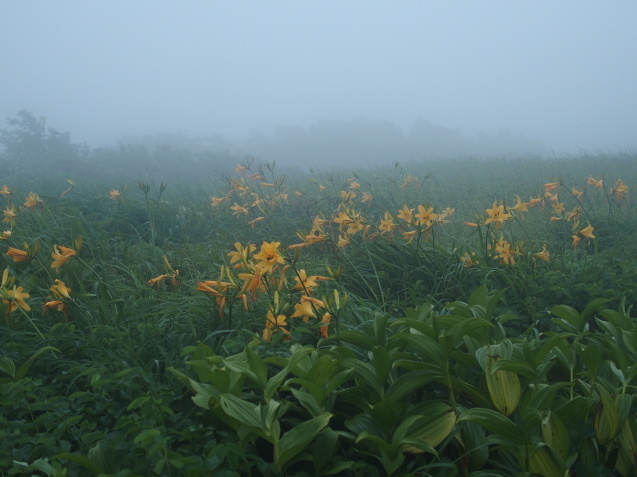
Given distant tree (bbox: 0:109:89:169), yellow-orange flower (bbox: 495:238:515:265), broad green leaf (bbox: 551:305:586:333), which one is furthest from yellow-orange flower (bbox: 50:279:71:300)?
distant tree (bbox: 0:109:89:169)

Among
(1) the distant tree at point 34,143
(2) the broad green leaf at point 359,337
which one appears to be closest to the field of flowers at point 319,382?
(2) the broad green leaf at point 359,337

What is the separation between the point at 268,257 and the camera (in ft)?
5.63

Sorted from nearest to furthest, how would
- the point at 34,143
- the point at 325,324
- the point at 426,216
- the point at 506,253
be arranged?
1. the point at 325,324
2. the point at 426,216
3. the point at 506,253
4. the point at 34,143

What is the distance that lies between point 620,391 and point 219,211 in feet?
13.3

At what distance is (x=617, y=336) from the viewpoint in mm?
1648

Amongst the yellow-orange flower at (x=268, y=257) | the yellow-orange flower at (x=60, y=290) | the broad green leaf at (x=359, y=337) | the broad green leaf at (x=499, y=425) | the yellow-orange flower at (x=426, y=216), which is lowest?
the broad green leaf at (x=499, y=425)

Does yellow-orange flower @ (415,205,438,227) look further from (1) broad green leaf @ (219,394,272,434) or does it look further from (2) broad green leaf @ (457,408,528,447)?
(1) broad green leaf @ (219,394,272,434)

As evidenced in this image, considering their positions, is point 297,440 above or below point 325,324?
below

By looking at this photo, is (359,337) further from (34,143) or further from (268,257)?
(34,143)

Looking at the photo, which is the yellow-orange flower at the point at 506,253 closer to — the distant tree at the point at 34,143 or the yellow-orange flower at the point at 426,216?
the yellow-orange flower at the point at 426,216

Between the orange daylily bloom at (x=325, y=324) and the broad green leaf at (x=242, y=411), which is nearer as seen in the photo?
the broad green leaf at (x=242, y=411)

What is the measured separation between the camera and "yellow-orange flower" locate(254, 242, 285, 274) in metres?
1.69

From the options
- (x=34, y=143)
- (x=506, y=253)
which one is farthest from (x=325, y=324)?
(x=34, y=143)

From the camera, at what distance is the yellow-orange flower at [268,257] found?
1.69m
